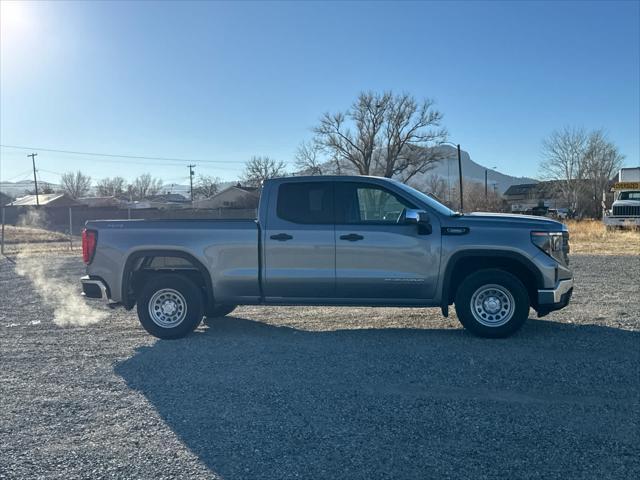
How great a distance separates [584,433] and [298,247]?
150 inches

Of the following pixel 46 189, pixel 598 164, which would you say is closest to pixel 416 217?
pixel 598 164

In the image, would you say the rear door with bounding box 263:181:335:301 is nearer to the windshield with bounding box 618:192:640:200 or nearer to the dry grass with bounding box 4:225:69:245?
the dry grass with bounding box 4:225:69:245

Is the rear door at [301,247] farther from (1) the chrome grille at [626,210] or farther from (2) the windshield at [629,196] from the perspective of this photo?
(2) the windshield at [629,196]

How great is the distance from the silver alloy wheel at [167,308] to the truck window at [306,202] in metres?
1.67

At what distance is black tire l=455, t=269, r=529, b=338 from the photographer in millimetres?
6711

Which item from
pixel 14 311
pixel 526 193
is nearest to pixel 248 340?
pixel 14 311

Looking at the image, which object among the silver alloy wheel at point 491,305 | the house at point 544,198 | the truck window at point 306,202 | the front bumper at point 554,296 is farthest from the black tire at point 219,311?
the house at point 544,198

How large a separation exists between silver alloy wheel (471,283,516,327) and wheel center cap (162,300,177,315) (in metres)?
3.67

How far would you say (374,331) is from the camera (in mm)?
7410

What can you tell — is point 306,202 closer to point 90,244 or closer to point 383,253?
point 383,253

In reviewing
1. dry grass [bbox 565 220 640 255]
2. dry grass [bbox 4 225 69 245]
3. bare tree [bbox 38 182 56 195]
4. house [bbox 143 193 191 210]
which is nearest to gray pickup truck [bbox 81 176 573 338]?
dry grass [bbox 565 220 640 255]

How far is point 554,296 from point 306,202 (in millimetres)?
3133

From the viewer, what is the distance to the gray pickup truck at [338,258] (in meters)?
6.72

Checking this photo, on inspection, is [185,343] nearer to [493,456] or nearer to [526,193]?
[493,456]
